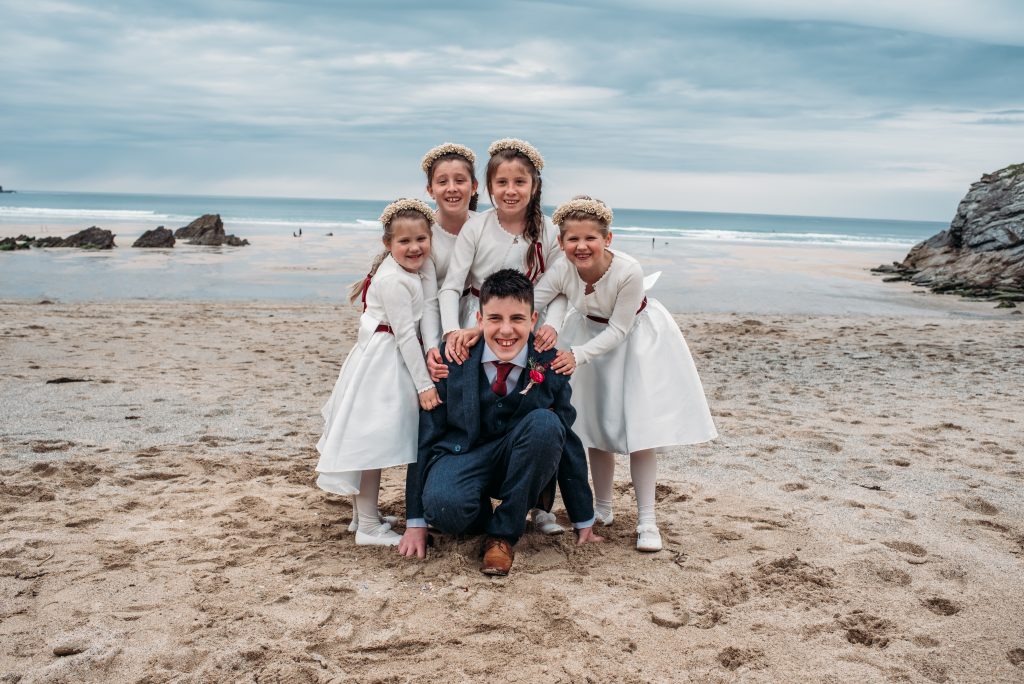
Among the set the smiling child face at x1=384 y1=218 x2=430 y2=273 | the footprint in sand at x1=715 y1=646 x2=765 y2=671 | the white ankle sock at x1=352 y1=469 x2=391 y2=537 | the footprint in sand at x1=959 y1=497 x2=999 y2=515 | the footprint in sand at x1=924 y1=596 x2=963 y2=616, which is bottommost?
the footprint in sand at x1=715 y1=646 x2=765 y2=671

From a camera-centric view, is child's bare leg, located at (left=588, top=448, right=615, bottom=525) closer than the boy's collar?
No

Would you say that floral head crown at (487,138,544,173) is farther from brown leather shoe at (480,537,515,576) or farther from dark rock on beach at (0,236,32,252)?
dark rock on beach at (0,236,32,252)

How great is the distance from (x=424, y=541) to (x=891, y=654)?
76.0 inches

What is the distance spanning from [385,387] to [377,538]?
73cm

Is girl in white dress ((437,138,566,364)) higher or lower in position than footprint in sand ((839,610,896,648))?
higher

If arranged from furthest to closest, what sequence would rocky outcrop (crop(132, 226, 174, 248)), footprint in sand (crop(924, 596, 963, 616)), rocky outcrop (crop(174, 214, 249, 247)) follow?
rocky outcrop (crop(174, 214, 249, 247)) < rocky outcrop (crop(132, 226, 174, 248)) < footprint in sand (crop(924, 596, 963, 616))

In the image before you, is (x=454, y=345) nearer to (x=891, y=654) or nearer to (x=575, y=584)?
(x=575, y=584)

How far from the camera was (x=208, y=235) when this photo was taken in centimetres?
2845

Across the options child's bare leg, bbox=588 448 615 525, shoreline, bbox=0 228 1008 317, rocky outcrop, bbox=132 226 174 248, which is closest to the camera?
child's bare leg, bbox=588 448 615 525

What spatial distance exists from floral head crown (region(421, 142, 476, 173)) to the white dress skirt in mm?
665

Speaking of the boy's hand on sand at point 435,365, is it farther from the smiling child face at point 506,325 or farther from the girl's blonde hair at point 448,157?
the girl's blonde hair at point 448,157

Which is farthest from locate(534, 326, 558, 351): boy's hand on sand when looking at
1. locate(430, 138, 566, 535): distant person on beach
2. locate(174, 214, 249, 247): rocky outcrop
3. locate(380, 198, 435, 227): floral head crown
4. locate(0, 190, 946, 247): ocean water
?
locate(0, 190, 946, 247): ocean water

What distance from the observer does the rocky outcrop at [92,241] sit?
2472 cm

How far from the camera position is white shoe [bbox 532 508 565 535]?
390 cm
